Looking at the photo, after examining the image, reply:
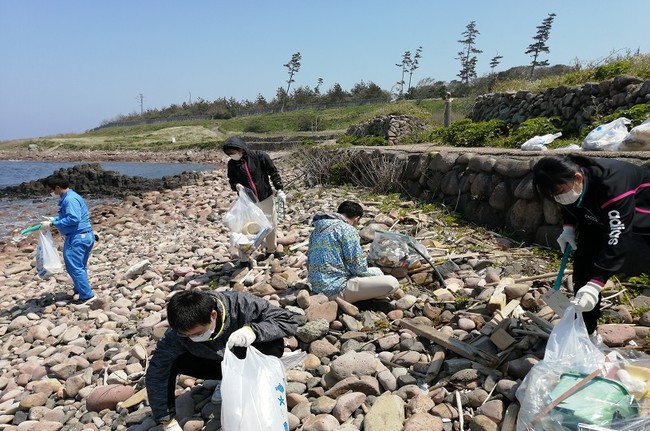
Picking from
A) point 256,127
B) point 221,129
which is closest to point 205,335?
point 256,127

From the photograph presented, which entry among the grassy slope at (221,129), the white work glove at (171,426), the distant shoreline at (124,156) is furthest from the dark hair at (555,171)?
the grassy slope at (221,129)

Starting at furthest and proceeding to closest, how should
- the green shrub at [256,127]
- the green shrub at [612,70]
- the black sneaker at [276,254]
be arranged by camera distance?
1. the green shrub at [256,127]
2. the green shrub at [612,70]
3. the black sneaker at [276,254]

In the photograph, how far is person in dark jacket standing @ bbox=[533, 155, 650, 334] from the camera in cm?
247

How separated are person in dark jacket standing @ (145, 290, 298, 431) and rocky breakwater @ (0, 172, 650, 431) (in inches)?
12.4

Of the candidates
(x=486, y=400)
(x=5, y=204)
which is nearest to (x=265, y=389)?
(x=486, y=400)

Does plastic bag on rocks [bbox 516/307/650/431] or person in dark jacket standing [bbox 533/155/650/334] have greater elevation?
person in dark jacket standing [bbox 533/155/650/334]

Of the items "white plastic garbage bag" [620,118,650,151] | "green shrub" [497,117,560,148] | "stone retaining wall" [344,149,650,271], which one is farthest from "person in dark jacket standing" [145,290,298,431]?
"green shrub" [497,117,560,148]

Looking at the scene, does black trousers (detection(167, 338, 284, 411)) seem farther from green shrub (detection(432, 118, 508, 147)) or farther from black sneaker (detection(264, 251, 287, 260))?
green shrub (detection(432, 118, 508, 147))

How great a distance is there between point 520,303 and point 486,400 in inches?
48.5

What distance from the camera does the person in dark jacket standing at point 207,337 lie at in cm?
257

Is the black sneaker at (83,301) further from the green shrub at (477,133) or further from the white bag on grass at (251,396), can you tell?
the green shrub at (477,133)

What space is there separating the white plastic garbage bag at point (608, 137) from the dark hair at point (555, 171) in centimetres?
393

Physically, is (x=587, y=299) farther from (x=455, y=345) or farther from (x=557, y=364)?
(x=455, y=345)

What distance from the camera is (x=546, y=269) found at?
4465 mm
